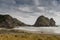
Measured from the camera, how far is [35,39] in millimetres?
30000

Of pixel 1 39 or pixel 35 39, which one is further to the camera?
pixel 35 39

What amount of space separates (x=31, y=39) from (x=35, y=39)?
745 millimetres

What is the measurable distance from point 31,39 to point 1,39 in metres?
5.20

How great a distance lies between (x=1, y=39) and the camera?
2808cm

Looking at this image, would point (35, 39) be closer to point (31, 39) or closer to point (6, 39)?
point (31, 39)

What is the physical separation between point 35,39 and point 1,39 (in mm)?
5949

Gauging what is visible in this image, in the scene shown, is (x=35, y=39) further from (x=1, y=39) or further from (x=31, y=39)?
(x=1, y=39)

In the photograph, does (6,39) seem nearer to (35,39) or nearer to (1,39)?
(1,39)

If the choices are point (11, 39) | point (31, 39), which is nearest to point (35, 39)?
point (31, 39)

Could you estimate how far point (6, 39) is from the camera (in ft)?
93.1

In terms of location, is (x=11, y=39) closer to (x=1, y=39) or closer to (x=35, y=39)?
(x=1, y=39)

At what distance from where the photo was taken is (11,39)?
28.7 m

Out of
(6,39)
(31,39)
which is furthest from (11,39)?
(31,39)

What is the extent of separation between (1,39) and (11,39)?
1.68 metres
